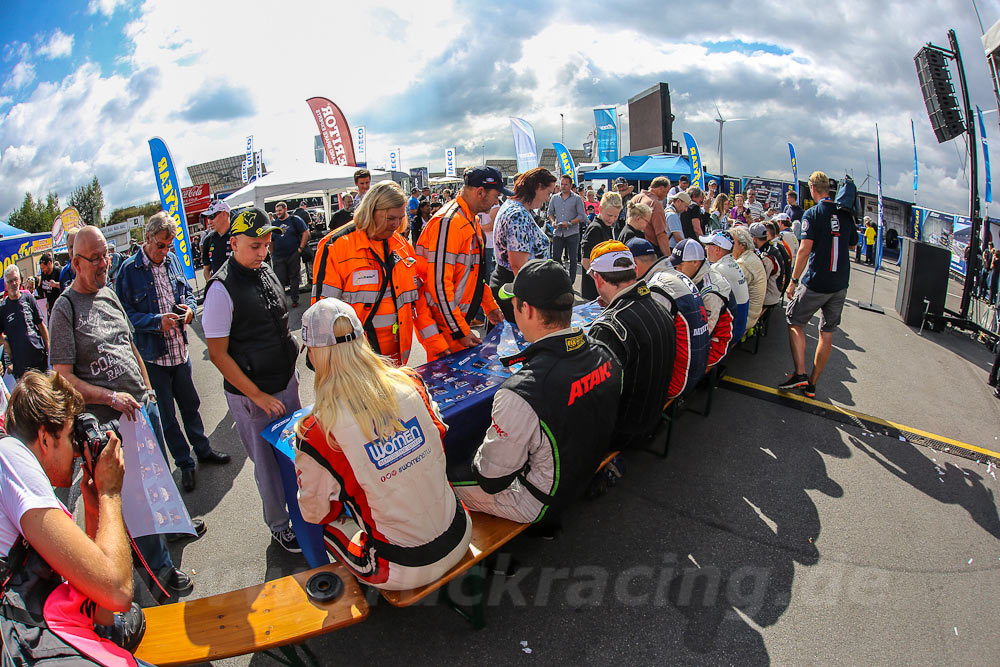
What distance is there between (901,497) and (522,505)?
2698 millimetres

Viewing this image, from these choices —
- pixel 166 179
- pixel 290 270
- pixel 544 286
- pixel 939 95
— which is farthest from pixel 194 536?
pixel 939 95

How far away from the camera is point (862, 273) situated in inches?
483

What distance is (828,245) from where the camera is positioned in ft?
15.2

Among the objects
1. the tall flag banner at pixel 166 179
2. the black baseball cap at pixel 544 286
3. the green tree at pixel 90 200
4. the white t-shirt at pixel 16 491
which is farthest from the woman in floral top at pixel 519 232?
the green tree at pixel 90 200

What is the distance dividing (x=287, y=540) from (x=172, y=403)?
151cm

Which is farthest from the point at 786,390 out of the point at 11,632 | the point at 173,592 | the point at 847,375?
the point at 11,632

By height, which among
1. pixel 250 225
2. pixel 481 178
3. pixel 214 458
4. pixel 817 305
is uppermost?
pixel 481 178

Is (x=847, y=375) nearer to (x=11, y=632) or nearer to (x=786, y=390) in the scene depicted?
(x=786, y=390)

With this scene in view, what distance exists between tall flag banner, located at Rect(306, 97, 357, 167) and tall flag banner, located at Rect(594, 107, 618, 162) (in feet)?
33.1

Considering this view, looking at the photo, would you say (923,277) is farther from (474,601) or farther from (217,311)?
(217,311)

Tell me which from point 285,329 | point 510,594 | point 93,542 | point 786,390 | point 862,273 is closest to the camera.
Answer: point 93,542

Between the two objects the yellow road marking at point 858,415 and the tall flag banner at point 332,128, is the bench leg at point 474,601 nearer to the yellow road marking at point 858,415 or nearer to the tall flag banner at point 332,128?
the yellow road marking at point 858,415

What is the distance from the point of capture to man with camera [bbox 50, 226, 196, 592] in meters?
2.74

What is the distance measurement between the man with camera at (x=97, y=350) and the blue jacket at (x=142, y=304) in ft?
1.53
